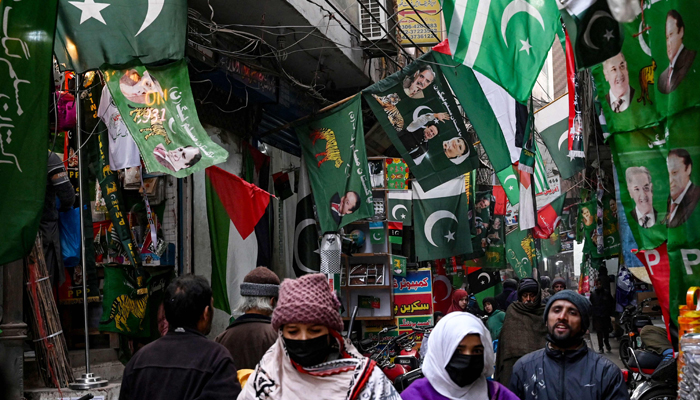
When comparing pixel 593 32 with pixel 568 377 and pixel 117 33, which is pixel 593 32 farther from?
pixel 117 33

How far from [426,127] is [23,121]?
6.43 meters

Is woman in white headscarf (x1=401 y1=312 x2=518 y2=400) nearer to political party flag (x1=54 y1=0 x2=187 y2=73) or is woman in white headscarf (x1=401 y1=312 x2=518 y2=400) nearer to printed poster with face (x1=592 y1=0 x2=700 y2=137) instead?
printed poster with face (x1=592 y1=0 x2=700 y2=137)

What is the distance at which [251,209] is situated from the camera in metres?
8.84

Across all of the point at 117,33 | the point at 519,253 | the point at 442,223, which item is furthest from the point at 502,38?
the point at 519,253

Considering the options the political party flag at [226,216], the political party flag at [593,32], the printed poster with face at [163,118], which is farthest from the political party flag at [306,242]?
the political party flag at [593,32]

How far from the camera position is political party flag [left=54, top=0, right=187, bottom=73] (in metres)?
6.23

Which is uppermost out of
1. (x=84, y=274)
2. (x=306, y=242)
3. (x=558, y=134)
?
(x=558, y=134)

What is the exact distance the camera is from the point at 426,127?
9.70 meters

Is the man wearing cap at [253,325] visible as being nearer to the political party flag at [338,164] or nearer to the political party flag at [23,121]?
the political party flag at [23,121]

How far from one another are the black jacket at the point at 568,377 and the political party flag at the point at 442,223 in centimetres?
833

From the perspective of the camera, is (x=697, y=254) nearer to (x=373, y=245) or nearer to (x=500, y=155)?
(x=500, y=155)

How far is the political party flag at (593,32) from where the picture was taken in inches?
193

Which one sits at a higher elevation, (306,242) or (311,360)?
(306,242)

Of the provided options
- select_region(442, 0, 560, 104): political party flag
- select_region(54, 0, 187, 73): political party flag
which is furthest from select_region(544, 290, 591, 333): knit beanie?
select_region(54, 0, 187, 73): political party flag
